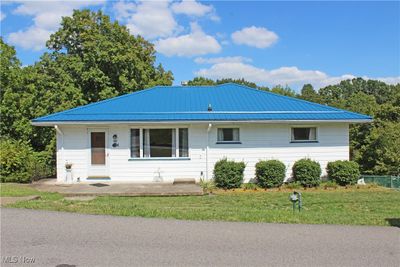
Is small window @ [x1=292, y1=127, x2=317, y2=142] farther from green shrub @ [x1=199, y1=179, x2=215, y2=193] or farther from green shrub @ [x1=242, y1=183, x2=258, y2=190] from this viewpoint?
green shrub @ [x1=199, y1=179, x2=215, y2=193]

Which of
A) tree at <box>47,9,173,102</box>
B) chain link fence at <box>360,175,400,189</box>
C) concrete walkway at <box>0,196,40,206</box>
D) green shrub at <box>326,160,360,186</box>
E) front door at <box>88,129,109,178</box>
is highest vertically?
tree at <box>47,9,173,102</box>

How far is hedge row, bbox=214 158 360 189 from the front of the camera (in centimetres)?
1644

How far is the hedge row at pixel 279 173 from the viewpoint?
16.4 metres

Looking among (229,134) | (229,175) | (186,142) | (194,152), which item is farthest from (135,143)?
(229,175)

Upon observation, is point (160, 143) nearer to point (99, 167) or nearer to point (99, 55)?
point (99, 167)

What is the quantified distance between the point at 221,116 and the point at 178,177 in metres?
3.08

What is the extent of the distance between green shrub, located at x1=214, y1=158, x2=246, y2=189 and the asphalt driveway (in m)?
7.68

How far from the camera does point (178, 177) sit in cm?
1766

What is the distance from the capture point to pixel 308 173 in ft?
55.3

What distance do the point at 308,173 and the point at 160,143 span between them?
6121 mm

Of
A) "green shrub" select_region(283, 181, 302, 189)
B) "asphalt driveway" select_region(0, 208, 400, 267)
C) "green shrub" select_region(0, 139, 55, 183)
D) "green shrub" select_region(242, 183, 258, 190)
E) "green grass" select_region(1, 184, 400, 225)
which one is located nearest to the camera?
"asphalt driveway" select_region(0, 208, 400, 267)

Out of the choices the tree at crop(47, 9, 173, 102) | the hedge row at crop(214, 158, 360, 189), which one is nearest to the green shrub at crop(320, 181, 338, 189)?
the hedge row at crop(214, 158, 360, 189)

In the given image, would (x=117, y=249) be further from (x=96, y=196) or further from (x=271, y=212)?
(x=96, y=196)

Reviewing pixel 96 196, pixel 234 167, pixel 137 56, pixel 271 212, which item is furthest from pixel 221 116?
pixel 137 56
